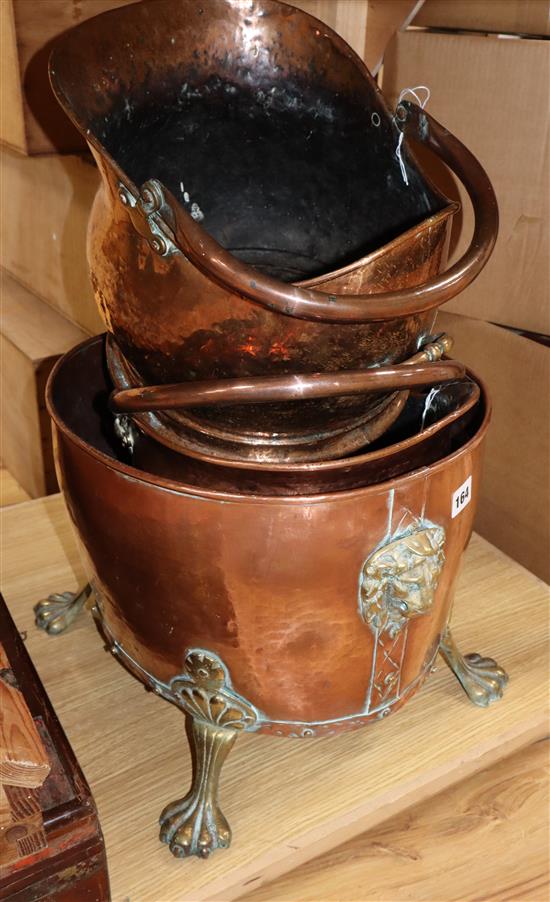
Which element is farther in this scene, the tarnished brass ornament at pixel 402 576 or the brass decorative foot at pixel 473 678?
the brass decorative foot at pixel 473 678

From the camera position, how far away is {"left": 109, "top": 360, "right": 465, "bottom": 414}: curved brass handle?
57cm

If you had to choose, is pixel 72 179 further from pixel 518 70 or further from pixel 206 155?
pixel 518 70

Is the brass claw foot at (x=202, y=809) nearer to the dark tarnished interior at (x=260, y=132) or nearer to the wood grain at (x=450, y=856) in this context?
the wood grain at (x=450, y=856)

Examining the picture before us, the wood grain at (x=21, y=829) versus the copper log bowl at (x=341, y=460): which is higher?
the copper log bowl at (x=341, y=460)

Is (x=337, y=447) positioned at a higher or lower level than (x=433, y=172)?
Result: lower

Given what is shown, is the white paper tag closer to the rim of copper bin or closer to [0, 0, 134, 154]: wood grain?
the rim of copper bin

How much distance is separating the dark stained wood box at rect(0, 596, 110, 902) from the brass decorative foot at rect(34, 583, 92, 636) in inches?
12.0

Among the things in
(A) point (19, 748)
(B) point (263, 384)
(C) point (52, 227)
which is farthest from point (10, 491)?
(B) point (263, 384)

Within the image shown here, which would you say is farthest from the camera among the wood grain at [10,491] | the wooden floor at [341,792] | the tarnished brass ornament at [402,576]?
the wood grain at [10,491]

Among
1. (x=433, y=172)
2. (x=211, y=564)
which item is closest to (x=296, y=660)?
(x=211, y=564)

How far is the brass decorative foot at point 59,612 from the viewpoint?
3.14 ft

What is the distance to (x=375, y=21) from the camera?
1.07m

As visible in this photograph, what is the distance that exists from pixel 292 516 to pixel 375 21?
2.45 feet

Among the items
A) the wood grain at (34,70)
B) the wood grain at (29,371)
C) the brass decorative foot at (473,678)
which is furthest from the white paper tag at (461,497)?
the wood grain at (29,371)
